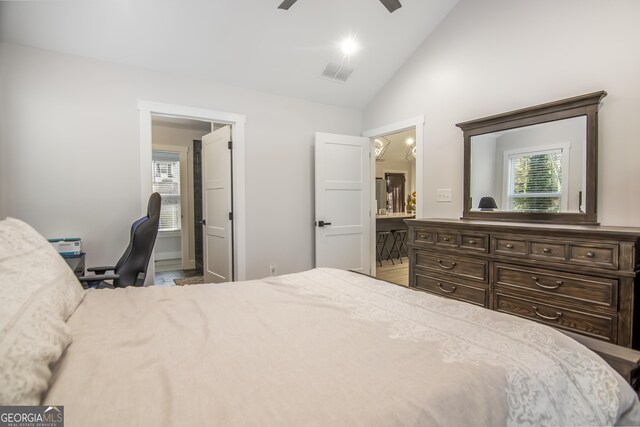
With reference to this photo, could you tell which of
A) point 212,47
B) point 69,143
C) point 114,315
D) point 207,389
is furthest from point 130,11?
point 207,389

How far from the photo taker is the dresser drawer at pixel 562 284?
1.91 metres

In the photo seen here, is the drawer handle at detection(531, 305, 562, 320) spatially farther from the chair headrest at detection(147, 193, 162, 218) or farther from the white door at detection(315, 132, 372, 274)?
the chair headrest at detection(147, 193, 162, 218)

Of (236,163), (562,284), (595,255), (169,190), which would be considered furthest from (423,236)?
(169,190)

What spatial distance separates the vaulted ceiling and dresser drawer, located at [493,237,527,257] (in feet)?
7.97

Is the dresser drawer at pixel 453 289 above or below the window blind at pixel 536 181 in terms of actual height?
below

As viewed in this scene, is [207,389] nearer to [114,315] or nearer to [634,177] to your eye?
[114,315]

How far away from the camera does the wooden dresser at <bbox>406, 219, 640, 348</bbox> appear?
185 cm

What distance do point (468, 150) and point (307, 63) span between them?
197 centimetres

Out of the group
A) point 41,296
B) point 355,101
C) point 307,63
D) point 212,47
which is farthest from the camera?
point 355,101

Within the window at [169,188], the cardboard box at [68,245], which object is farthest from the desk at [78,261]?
the window at [169,188]

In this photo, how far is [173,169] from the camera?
20.6ft

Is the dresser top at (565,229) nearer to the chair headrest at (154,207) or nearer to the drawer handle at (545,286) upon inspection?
the drawer handle at (545,286)

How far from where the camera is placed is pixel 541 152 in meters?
2.68

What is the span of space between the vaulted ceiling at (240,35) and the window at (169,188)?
3335 millimetres
